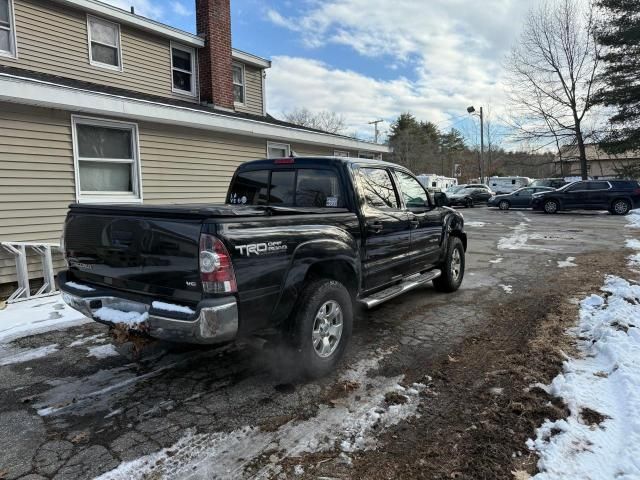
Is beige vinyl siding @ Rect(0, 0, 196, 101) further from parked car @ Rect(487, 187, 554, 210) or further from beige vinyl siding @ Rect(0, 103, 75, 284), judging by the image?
parked car @ Rect(487, 187, 554, 210)

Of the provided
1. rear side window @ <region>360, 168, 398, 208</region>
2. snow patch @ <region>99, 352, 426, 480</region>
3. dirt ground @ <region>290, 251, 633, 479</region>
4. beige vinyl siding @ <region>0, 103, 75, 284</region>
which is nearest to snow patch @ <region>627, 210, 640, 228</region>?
dirt ground @ <region>290, 251, 633, 479</region>

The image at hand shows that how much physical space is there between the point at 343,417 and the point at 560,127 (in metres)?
34.7

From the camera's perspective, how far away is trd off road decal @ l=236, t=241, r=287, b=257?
304 cm

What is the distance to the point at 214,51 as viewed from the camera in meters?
13.2

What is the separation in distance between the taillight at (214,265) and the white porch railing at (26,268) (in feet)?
17.4

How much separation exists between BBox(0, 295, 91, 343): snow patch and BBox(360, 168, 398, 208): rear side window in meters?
3.91

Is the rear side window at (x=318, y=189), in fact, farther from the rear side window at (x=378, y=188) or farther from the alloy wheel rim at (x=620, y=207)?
the alloy wheel rim at (x=620, y=207)

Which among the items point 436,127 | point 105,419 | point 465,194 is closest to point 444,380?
point 105,419

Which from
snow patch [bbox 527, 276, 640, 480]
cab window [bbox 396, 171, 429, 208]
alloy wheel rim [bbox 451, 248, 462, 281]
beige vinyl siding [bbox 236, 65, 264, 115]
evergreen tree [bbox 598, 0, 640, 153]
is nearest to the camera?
snow patch [bbox 527, 276, 640, 480]

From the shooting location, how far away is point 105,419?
10.5 feet

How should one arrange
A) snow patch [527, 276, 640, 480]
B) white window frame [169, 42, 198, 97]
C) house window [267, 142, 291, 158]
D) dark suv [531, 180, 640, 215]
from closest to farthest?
1. snow patch [527, 276, 640, 480]
2. house window [267, 142, 291, 158]
3. white window frame [169, 42, 198, 97]
4. dark suv [531, 180, 640, 215]

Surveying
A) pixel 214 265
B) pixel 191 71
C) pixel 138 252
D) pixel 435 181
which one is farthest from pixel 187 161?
pixel 435 181

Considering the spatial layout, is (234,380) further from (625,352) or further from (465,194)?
(465,194)

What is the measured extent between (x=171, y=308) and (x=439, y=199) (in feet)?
14.1
